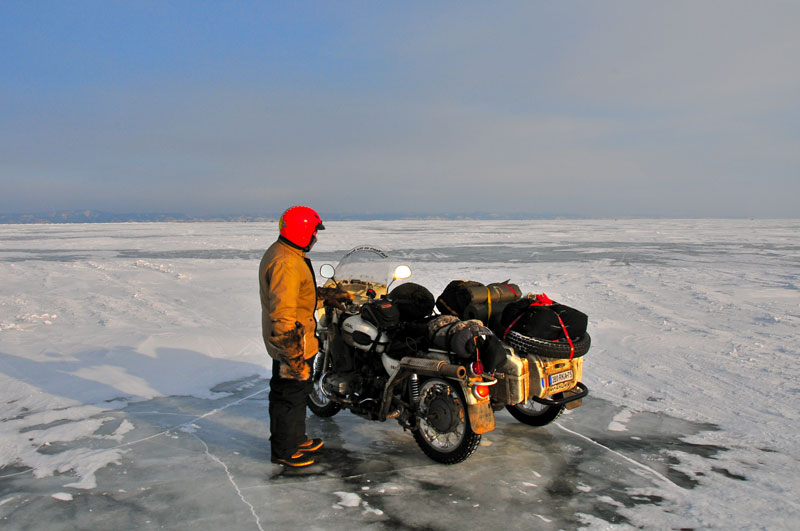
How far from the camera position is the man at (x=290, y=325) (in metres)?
3.61

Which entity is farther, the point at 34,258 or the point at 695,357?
the point at 34,258

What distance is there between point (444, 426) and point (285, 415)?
1121 millimetres

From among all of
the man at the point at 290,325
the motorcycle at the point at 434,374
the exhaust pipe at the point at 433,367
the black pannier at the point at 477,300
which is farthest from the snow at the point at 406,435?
the black pannier at the point at 477,300

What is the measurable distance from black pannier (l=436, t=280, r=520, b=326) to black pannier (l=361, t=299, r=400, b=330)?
15.0 inches

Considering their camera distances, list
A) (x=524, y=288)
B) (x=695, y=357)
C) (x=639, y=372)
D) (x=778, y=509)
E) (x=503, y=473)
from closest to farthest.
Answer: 1. (x=778, y=509)
2. (x=503, y=473)
3. (x=639, y=372)
4. (x=695, y=357)
5. (x=524, y=288)

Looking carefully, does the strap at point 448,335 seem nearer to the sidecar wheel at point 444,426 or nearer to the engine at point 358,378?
the sidecar wheel at point 444,426

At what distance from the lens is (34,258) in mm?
20484

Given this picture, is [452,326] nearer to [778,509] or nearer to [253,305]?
[778,509]

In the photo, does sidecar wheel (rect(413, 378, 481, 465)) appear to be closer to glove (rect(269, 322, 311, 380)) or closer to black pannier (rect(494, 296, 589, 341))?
black pannier (rect(494, 296, 589, 341))

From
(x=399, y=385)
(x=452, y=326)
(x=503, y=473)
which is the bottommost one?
(x=503, y=473)

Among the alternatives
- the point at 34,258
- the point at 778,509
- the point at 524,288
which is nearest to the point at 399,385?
the point at 778,509

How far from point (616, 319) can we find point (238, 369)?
605 cm

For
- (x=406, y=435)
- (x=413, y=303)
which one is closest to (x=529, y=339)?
(x=413, y=303)

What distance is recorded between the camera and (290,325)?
360 centimetres
